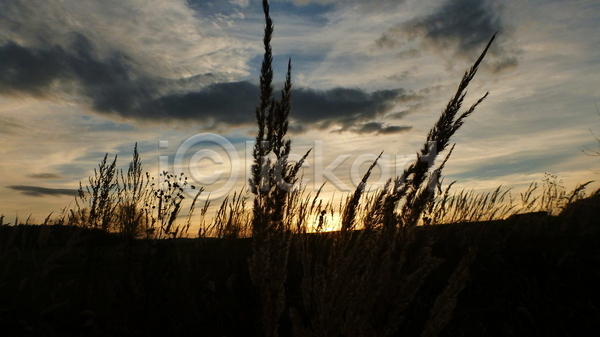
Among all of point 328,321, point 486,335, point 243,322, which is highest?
point 328,321

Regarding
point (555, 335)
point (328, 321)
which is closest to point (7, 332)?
point (328, 321)

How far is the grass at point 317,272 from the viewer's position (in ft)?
5.59

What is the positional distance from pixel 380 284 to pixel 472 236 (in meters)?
5.45

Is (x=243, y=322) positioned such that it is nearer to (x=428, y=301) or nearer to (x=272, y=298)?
(x=272, y=298)

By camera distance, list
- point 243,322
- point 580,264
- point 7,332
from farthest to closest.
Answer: point 580,264 → point 7,332 → point 243,322

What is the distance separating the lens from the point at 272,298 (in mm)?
1908

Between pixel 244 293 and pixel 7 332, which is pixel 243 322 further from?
pixel 7 332

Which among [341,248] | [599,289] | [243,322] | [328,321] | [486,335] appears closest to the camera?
[328,321]

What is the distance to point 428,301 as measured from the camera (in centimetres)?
430

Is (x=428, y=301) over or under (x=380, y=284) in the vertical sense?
under

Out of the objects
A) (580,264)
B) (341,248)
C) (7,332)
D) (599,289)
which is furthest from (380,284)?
(580,264)

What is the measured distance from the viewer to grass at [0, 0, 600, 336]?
5.59 feet

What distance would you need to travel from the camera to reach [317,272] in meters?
1.84

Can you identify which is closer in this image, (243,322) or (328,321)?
(328,321)
